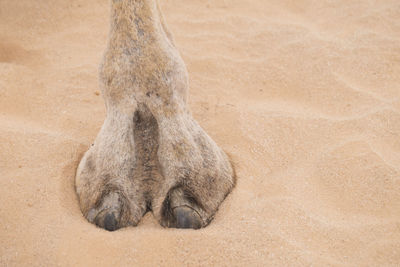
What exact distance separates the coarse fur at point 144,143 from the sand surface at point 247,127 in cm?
12

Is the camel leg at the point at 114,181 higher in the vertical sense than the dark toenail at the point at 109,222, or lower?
higher

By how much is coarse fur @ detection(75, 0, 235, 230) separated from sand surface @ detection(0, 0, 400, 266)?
12cm

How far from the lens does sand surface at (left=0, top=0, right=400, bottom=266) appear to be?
2199mm

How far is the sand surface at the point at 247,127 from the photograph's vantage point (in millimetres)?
2199

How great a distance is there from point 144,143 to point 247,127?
1.03 metres

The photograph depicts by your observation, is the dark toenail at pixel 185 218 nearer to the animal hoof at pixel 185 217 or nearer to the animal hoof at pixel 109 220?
the animal hoof at pixel 185 217

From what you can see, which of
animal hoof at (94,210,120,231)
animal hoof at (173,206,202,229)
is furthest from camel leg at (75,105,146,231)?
animal hoof at (173,206,202,229)

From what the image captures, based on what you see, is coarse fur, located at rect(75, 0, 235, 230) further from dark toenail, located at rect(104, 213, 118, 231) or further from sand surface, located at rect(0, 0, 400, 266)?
sand surface, located at rect(0, 0, 400, 266)

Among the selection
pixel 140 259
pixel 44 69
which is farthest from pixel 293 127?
pixel 44 69

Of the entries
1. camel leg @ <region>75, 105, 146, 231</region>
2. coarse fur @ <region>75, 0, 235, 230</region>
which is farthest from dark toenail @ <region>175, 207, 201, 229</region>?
camel leg @ <region>75, 105, 146, 231</region>

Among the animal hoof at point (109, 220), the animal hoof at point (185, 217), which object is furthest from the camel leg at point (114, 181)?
the animal hoof at point (185, 217)

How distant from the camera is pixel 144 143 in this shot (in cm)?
239

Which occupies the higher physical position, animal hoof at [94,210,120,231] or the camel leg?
the camel leg

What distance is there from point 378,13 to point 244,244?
3.63 m
